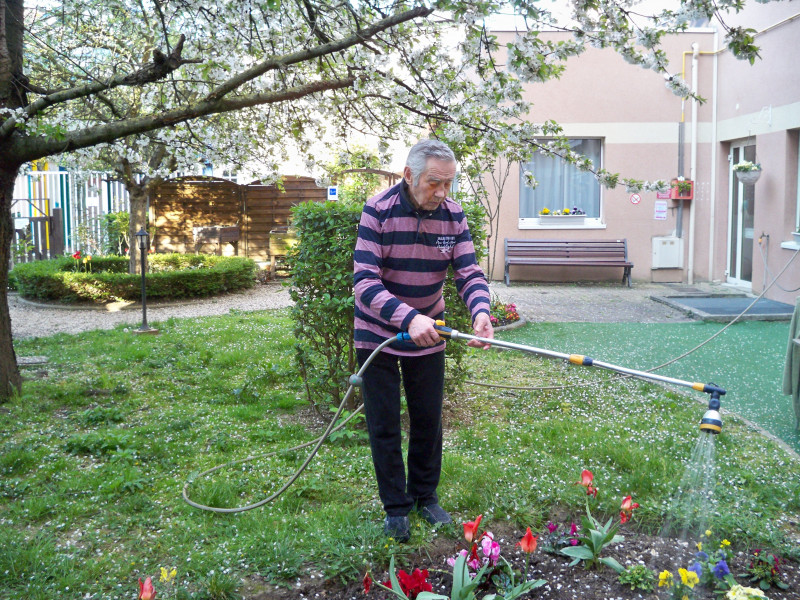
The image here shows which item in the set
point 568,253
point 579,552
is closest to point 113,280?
point 568,253

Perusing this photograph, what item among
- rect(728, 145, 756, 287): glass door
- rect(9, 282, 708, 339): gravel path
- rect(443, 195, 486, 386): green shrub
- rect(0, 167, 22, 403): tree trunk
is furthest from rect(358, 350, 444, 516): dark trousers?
rect(728, 145, 756, 287): glass door

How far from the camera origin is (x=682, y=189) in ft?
48.5

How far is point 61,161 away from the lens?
700 centimetres

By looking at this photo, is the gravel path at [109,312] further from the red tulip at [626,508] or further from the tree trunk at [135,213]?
the red tulip at [626,508]

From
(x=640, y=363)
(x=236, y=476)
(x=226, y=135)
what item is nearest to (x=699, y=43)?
(x=640, y=363)

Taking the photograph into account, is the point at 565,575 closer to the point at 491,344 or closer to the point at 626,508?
the point at 626,508

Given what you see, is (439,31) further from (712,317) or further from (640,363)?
(712,317)

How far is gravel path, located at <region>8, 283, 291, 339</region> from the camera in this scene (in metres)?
10.5

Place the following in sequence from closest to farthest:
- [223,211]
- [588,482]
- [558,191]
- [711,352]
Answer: [588,482] → [711,352] → [558,191] → [223,211]

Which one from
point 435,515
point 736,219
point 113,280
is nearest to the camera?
point 435,515

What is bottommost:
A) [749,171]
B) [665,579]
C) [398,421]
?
[665,579]

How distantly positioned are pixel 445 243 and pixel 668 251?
42.3ft

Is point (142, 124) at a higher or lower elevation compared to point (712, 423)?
higher

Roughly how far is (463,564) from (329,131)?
5.49 metres
